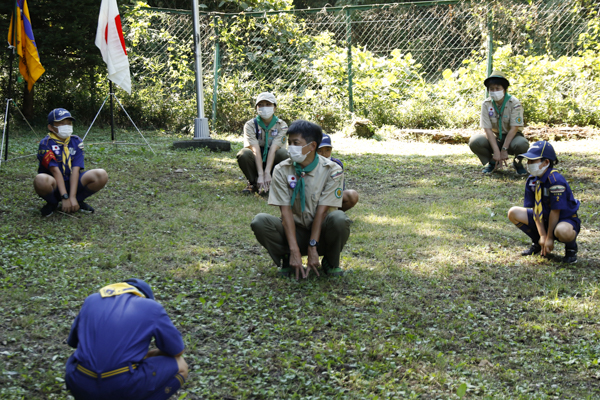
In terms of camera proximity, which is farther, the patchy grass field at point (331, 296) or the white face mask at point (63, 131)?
the white face mask at point (63, 131)

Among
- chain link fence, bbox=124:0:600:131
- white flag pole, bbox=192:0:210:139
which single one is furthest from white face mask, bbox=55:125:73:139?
chain link fence, bbox=124:0:600:131

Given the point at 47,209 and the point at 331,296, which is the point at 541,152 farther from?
the point at 47,209

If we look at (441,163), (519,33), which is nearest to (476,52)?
(519,33)

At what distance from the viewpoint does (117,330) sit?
6.88ft

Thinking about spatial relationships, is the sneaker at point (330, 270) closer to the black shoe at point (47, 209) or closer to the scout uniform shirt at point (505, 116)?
the black shoe at point (47, 209)

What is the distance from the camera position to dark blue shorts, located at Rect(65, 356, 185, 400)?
2084 mm

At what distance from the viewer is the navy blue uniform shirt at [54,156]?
5.41 metres

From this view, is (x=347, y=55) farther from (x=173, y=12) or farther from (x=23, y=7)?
(x=23, y=7)

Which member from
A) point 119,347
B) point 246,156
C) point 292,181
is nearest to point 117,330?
point 119,347

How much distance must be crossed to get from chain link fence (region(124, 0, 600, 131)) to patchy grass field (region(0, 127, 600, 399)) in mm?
4183

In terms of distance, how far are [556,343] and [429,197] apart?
3.64m

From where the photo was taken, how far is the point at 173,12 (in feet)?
37.3

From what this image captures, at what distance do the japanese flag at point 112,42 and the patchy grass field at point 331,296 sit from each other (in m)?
2.13

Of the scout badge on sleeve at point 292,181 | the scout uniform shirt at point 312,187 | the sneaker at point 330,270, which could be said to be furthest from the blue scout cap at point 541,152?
the scout badge on sleeve at point 292,181
